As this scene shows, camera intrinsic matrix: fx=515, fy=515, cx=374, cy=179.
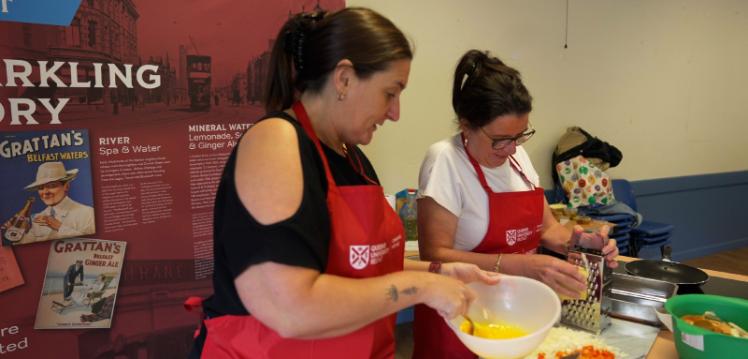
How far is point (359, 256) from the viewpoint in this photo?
3.18ft

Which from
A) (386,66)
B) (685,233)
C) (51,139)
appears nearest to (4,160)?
(51,139)

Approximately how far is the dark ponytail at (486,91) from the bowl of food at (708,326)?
26.3 inches

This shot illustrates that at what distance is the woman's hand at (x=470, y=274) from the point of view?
1.22m

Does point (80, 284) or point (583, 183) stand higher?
point (583, 183)

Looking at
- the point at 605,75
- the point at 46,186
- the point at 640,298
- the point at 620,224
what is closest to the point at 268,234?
the point at 640,298

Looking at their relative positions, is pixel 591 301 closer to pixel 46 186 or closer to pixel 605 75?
pixel 46 186

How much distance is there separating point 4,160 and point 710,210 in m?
5.30

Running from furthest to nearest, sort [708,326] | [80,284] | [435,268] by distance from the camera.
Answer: [80,284] → [435,268] → [708,326]

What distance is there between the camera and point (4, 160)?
173 centimetres

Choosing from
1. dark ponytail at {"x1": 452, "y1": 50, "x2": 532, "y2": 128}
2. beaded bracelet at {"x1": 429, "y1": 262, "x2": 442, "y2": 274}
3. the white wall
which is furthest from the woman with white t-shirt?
the white wall

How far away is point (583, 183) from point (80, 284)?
9.77 ft

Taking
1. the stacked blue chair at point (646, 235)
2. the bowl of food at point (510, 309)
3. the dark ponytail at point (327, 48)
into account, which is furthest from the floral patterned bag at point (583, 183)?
the dark ponytail at point (327, 48)

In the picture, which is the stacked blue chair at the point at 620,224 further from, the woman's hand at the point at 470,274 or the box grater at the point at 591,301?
the woman's hand at the point at 470,274

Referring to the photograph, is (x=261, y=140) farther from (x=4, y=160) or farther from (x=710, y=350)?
(x=4, y=160)
